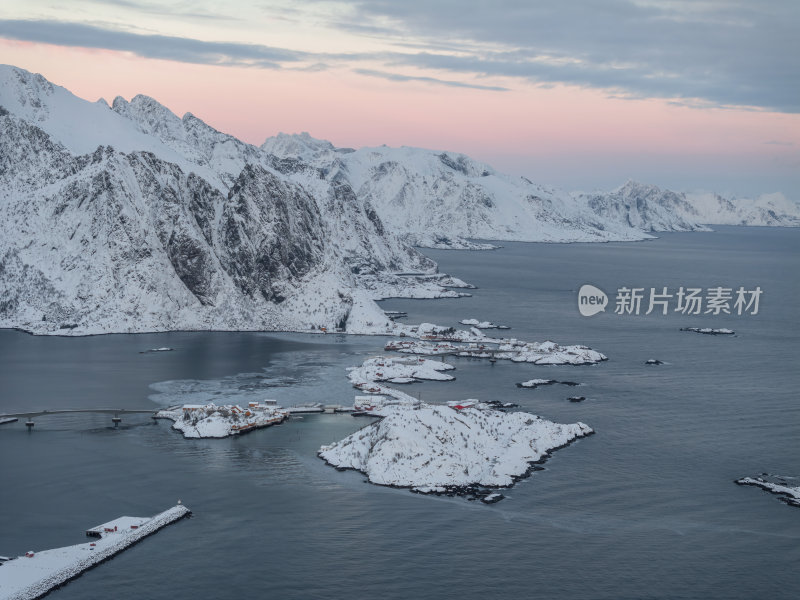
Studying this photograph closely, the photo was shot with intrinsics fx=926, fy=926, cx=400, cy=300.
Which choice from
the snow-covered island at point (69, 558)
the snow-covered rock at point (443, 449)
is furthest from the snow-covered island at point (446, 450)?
the snow-covered island at point (69, 558)

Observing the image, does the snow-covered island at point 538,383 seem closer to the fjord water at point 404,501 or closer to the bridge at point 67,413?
the fjord water at point 404,501

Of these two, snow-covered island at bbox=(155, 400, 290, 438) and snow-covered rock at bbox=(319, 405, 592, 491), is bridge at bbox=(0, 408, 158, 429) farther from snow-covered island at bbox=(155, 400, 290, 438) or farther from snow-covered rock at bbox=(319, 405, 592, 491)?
snow-covered rock at bbox=(319, 405, 592, 491)

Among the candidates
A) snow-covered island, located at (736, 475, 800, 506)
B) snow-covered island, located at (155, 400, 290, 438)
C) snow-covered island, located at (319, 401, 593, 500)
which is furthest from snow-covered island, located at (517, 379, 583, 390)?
snow-covered island, located at (736, 475, 800, 506)

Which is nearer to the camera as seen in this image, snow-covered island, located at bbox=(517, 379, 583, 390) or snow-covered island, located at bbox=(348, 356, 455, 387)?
snow-covered island, located at bbox=(517, 379, 583, 390)

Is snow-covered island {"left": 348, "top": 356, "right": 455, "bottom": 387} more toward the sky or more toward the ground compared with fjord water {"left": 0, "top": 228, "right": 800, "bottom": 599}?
more toward the sky

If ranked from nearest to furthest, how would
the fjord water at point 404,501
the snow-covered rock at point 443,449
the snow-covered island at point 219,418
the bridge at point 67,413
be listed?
the fjord water at point 404,501 < the snow-covered rock at point 443,449 < the snow-covered island at point 219,418 < the bridge at point 67,413

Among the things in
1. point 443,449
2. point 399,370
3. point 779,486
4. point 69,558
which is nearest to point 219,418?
point 443,449

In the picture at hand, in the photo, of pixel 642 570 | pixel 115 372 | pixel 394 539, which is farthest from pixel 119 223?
pixel 642 570

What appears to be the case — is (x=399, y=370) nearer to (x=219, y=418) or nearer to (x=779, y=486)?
(x=219, y=418)
